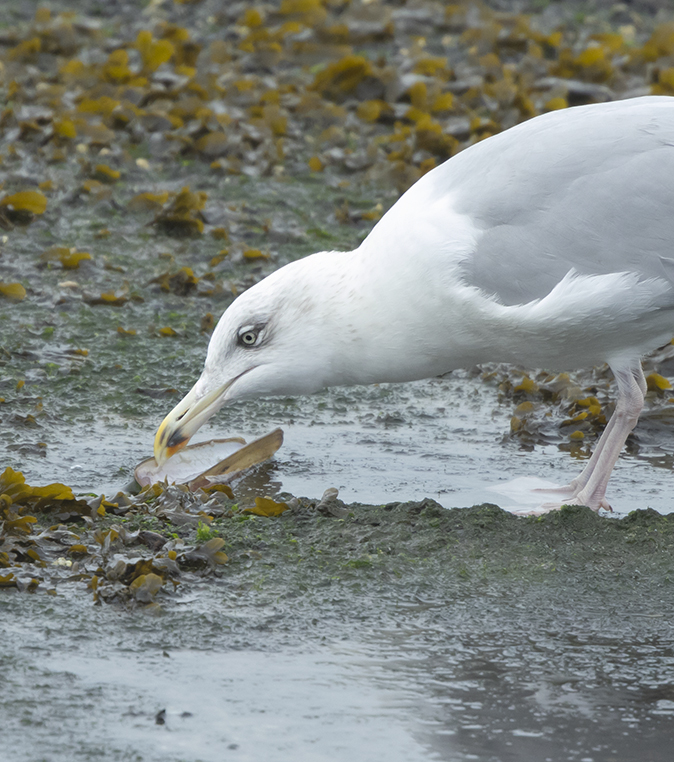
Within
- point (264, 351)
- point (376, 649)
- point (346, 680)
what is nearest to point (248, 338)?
point (264, 351)

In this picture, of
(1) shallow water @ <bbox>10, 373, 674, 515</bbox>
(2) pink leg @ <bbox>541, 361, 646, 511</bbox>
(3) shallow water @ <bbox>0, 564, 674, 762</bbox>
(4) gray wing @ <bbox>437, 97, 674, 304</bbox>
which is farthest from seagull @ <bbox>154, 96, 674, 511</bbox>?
(3) shallow water @ <bbox>0, 564, 674, 762</bbox>

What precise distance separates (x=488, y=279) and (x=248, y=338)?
0.95 metres

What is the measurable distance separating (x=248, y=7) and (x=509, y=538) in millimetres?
9248

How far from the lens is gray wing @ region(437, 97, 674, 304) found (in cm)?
455

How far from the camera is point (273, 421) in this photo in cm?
579

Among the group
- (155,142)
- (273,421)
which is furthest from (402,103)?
(273,421)

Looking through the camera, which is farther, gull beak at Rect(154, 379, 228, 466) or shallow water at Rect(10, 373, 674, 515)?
shallow water at Rect(10, 373, 674, 515)

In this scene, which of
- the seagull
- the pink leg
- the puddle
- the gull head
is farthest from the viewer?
the pink leg

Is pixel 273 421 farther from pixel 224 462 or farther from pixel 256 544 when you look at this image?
pixel 256 544

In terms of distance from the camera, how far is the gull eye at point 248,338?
4.64 metres

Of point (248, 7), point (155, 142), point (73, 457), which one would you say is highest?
point (248, 7)

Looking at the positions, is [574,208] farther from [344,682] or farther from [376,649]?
[344,682]

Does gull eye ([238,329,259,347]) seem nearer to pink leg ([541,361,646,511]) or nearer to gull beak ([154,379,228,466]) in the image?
gull beak ([154,379,228,466])

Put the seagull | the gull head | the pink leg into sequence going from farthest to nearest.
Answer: the pink leg, the gull head, the seagull
